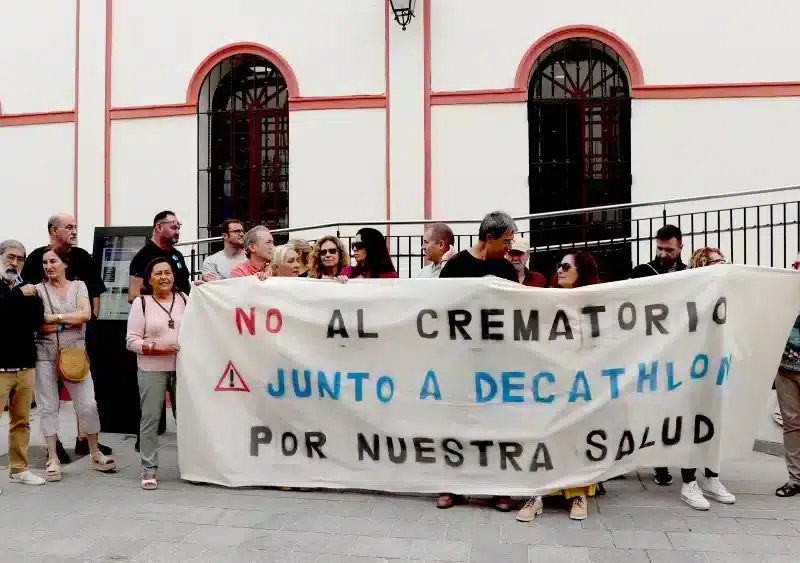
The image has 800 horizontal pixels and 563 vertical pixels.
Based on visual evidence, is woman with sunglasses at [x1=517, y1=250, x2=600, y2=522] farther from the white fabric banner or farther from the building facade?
the building facade

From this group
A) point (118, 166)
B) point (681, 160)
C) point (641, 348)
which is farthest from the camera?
point (118, 166)

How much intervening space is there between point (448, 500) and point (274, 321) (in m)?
1.74

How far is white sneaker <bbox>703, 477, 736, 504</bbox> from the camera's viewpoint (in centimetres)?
489

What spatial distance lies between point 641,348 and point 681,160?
575 cm

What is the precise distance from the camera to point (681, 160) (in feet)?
31.8

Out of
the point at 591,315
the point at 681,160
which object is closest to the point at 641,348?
the point at 591,315

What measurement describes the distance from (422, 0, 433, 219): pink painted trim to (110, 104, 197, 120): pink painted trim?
3.46 meters

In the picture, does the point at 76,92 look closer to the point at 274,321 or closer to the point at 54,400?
the point at 54,400

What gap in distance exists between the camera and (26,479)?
5500 mm

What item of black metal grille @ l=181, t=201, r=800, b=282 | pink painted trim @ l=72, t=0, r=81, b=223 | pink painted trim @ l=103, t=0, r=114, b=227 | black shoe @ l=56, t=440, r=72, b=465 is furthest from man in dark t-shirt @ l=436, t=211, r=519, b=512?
pink painted trim @ l=72, t=0, r=81, b=223

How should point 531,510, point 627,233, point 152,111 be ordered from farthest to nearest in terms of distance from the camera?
1. point 152,111
2. point 627,233
3. point 531,510

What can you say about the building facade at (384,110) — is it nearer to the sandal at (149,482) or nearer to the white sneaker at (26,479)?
the sandal at (149,482)

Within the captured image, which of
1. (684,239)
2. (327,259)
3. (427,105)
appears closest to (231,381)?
(327,259)

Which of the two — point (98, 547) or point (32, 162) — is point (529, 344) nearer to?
point (98, 547)
